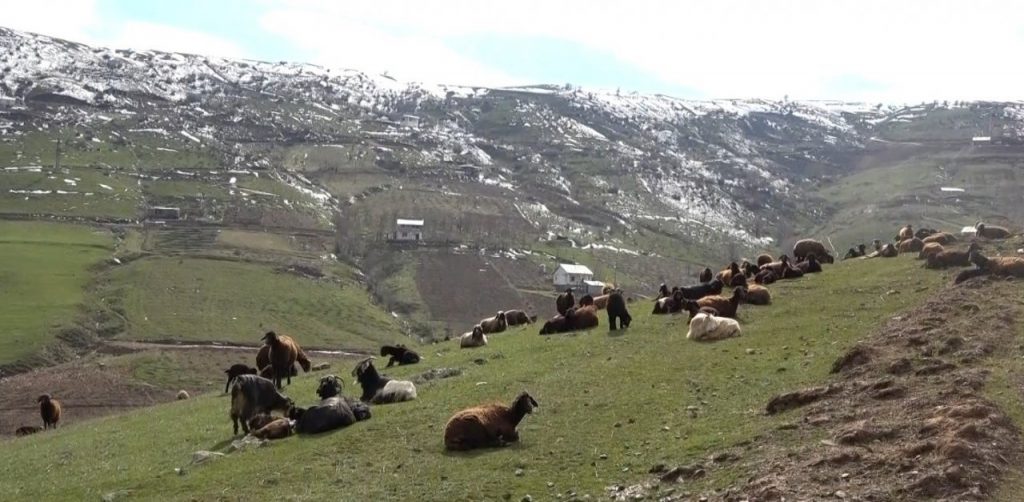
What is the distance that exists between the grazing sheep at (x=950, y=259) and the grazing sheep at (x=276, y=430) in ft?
96.8

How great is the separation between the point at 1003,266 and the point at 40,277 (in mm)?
133101

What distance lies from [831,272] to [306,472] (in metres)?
32.3

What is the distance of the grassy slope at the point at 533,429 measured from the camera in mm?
15523

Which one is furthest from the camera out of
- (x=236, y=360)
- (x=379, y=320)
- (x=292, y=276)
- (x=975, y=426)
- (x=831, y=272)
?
(x=292, y=276)

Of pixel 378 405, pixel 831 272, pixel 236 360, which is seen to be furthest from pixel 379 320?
pixel 378 405

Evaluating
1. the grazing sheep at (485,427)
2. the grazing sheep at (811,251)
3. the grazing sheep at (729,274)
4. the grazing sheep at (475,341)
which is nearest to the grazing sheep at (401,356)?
the grazing sheep at (475,341)

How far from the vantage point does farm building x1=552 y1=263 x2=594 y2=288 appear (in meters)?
166

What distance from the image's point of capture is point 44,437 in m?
30.8

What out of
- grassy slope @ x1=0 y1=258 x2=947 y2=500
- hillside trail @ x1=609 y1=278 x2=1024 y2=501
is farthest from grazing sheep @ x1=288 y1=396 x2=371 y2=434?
hillside trail @ x1=609 y1=278 x2=1024 y2=501

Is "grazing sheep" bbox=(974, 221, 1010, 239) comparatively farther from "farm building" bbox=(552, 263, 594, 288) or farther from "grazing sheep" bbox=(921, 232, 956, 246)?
"farm building" bbox=(552, 263, 594, 288)

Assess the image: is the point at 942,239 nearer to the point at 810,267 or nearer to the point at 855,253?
the point at 855,253

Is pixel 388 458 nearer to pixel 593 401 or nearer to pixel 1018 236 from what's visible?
pixel 593 401

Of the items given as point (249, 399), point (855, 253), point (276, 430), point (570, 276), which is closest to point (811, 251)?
point (855, 253)

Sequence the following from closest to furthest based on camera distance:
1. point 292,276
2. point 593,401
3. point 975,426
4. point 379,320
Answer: point 975,426, point 593,401, point 379,320, point 292,276
